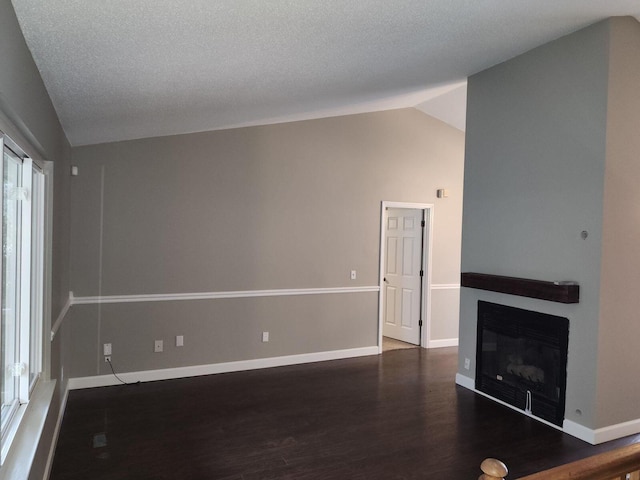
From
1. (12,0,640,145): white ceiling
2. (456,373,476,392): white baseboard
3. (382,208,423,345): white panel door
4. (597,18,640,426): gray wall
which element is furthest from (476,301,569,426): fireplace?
(12,0,640,145): white ceiling

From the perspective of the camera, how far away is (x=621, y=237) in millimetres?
3459

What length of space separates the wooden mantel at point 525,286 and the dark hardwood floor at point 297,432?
109 cm

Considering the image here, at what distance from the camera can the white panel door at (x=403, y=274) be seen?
643 centimetres

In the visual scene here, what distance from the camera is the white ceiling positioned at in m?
1.75

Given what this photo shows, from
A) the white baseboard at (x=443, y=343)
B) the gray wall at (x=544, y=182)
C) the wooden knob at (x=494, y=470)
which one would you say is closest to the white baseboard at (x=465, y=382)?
the gray wall at (x=544, y=182)

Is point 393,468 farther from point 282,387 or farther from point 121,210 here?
point 121,210

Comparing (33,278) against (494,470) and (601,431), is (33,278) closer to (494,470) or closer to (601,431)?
(494,470)

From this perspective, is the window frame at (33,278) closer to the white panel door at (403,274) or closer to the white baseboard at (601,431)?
the white baseboard at (601,431)

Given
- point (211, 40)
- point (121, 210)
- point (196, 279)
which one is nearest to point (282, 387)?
point (196, 279)

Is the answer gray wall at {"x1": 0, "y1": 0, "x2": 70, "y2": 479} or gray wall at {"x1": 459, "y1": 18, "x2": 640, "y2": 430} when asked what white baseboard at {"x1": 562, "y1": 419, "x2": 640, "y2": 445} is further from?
gray wall at {"x1": 0, "y1": 0, "x2": 70, "y2": 479}

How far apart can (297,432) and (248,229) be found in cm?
243

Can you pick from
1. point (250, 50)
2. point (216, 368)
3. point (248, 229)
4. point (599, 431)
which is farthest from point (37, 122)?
point (599, 431)

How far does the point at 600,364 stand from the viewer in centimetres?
342

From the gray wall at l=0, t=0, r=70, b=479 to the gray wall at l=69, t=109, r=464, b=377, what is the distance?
62 cm
